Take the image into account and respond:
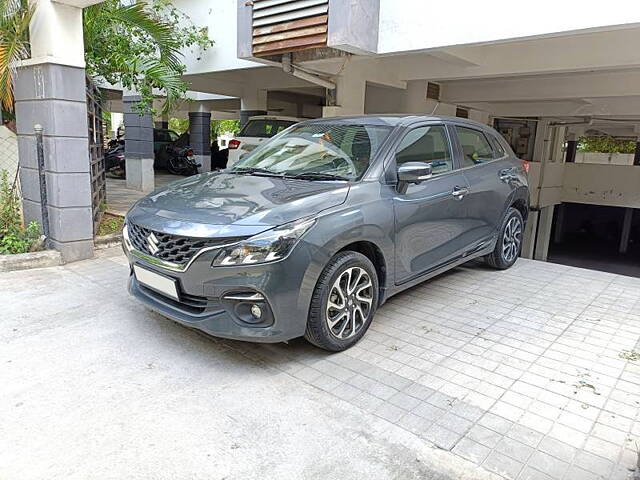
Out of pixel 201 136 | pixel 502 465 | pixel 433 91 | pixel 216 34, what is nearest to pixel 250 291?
pixel 502 465

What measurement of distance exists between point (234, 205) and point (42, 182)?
126 inches

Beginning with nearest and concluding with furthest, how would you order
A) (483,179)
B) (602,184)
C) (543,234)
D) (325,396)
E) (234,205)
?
(325,396)
(234,205)
(483,179)
(602,184)
(543,234)

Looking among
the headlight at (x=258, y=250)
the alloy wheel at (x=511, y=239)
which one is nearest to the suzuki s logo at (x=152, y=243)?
the headlight at (x=258, y=250)

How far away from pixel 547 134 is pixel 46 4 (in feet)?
47.9

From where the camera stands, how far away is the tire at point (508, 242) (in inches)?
212

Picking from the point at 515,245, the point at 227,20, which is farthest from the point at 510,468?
the point at 227,20

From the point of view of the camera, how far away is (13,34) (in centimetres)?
531

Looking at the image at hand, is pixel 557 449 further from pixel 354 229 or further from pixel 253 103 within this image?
pixel 253 103

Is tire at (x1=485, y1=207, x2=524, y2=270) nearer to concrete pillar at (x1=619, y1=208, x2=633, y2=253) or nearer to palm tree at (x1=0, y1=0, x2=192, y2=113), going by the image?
palm tree at (x1=0, y1=0, x2=192, y2=113)

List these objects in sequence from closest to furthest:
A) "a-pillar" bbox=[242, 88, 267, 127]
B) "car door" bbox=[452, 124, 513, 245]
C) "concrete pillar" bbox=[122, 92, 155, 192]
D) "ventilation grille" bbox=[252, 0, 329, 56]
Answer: "car door" bbox=[452, 124, 513, 245] < "ventilation grille" bbox=[252, 0, 329, 56] < "concrete pillar" bbox=[122, 92, 155, 192] < "a-pillar" bbox=[242, 88, 267, 127]

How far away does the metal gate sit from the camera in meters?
6.40

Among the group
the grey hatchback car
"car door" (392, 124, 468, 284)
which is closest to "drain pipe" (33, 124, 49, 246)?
the grey hatchback car

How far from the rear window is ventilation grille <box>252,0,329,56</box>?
3.41 m

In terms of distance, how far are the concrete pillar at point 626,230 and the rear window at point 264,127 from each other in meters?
16.7
